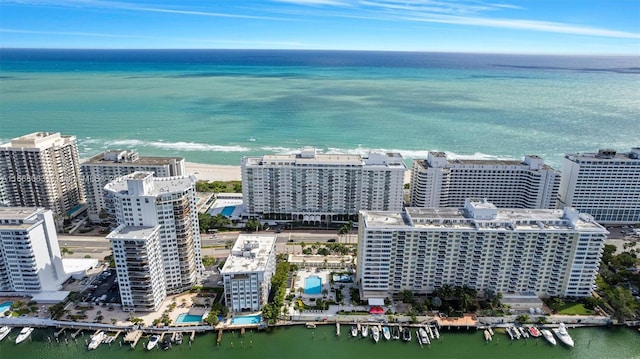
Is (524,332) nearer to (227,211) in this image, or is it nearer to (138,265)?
(138,265)

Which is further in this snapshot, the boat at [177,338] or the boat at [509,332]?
the boat at [509,332]

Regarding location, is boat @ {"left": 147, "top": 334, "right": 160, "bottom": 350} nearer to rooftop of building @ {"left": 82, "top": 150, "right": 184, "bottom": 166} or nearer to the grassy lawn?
rooftop of building @ {"left": 82, "top": 150, "right": 184, "bottom": 166}

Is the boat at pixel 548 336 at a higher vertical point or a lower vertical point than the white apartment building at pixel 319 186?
lower

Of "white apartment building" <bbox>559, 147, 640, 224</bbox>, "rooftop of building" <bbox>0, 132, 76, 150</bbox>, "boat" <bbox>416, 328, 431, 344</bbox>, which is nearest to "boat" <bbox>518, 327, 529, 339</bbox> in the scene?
"boat" <bbox>416, 328, 431, 344</bbox>

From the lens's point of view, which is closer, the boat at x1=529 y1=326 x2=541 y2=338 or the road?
the boat at x1=529 y1=326 x2=541 y2=338

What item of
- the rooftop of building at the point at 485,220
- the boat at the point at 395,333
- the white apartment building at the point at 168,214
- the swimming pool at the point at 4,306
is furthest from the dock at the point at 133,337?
the rooftop of building at the point at 485,220

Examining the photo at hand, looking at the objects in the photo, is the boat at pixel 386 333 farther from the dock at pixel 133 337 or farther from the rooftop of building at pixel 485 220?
the dock at pixel 133 337
